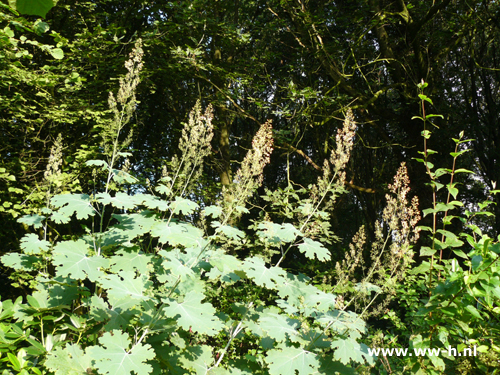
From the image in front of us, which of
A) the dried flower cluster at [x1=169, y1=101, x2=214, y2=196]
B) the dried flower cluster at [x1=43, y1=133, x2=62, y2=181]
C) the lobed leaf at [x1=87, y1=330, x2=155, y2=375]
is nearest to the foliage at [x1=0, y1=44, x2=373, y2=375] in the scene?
the lobed leaf at [x1=87, y1=330, x2=155, y2=375]

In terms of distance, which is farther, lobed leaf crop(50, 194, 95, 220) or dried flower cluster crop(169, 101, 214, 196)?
dried flower cluster crop(169, 101, 214, 196)

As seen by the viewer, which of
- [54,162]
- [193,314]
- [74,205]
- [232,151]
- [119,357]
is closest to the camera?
[119,357]

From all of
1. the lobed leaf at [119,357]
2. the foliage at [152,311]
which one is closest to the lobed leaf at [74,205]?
the foliage at [152,311]

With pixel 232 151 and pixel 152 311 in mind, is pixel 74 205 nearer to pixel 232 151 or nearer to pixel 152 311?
pixel 152 311

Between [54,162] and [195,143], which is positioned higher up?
[195,143]

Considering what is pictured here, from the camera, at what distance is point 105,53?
6219 mm

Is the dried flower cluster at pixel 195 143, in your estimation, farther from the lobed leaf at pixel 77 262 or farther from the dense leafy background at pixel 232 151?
the lobed leaf at pixel 77 262

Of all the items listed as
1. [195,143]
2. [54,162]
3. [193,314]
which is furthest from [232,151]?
[193,314]

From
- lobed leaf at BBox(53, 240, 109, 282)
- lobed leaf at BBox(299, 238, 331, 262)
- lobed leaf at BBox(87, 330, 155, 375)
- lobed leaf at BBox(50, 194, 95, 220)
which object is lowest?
lobed leaf at BBox(87, 330, 155, 375)

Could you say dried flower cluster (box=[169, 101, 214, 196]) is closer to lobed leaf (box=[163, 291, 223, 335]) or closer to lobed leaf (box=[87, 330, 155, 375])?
lobed leaf (box=[163, 291, 223, 335])

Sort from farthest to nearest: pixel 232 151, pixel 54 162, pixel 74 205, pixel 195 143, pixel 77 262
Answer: pixel 232 151 < pixel 54 162 < pixel 195 143 < pixel 74 205 < pixel 77 262

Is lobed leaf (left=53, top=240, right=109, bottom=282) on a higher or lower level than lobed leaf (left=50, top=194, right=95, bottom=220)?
lower

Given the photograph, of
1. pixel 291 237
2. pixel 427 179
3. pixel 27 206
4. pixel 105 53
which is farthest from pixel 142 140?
pixel 291 237

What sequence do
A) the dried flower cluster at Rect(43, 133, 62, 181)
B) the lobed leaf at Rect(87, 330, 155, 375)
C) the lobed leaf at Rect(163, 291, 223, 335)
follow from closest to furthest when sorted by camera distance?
the lobed leaf at Rect(87, 330, 155, 375) < the lobed leaf at Rect(163, 291, 223, 335) < the dried flower cluster at Rect(43, 133, 62, 181)
